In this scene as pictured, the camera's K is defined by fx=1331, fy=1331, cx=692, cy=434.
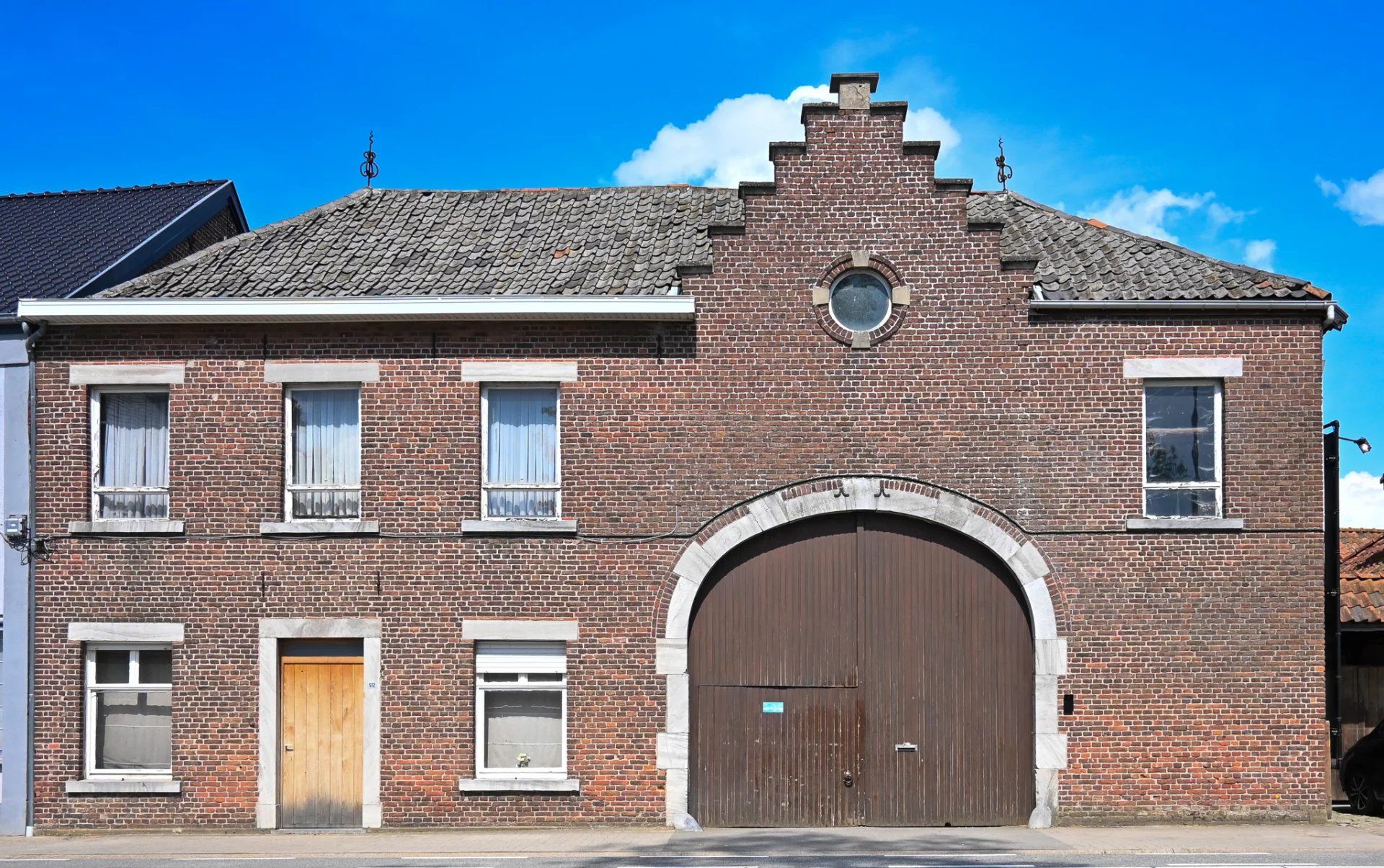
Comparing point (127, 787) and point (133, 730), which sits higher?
point (133, 730)

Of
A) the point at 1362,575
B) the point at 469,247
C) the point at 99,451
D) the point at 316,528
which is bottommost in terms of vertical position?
the point at 1362,575

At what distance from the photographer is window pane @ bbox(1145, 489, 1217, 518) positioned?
52.1ft

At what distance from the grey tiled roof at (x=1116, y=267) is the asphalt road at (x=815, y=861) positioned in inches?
248

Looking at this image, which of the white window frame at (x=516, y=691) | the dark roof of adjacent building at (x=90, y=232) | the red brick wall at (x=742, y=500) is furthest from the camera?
the dark roof of adjacent building at (x=90, y=232)

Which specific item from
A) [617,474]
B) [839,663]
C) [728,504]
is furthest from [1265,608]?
[617,474]

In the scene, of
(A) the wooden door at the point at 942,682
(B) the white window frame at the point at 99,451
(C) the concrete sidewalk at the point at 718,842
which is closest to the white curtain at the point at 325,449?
(B) the white window frame at the point at 99,451

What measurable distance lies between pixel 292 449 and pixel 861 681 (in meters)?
7.50

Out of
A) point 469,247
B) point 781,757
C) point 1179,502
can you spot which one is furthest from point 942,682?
point 469,247

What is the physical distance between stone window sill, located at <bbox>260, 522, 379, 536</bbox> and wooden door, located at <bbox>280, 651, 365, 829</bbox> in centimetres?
153

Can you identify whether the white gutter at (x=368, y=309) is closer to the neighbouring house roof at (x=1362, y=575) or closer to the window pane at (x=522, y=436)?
the window pane at (x=522, y=436)

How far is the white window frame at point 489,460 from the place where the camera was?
16078 mm

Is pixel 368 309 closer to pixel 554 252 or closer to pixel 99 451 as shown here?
pixel 554 252

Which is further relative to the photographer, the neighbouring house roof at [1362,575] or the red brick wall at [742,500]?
the neighbouring house roof at [1362,575]

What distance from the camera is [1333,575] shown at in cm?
1681
